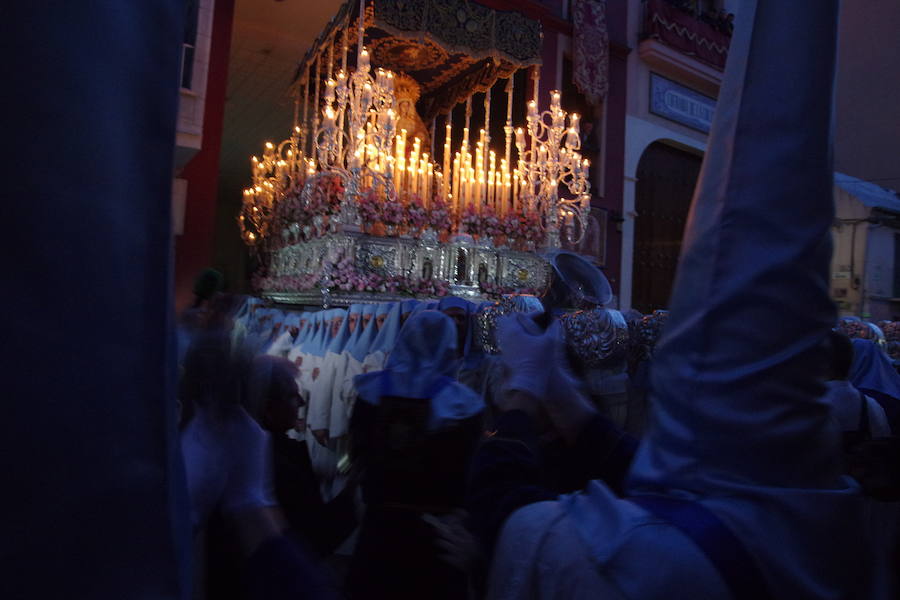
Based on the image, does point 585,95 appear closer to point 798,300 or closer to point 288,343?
point 288,343

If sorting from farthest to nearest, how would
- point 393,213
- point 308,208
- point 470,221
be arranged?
1. point 470,221
2. point 308,208
3. point 393,213

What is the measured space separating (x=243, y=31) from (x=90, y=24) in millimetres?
12573

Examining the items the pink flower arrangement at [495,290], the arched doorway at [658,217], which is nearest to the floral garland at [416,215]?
the pink flower arrangement at [495,290]

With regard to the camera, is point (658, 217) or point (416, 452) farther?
point (658, 217)

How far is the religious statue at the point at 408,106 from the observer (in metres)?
11.1

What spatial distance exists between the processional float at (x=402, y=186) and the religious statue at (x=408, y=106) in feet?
0.08

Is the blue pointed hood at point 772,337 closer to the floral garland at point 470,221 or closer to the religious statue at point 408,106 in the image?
the floral garland at point 470,221

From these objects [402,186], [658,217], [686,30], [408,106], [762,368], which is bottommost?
[762,368]

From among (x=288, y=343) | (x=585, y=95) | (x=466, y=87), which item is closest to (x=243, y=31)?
(x=466, y=87)

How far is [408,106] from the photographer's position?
11219 millimetres

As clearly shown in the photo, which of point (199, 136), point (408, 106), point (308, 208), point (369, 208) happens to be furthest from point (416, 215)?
point (408, 106)

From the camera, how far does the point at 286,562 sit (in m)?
1.13

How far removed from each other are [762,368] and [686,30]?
49.8ft

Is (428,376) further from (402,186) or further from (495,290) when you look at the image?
(402,186)
